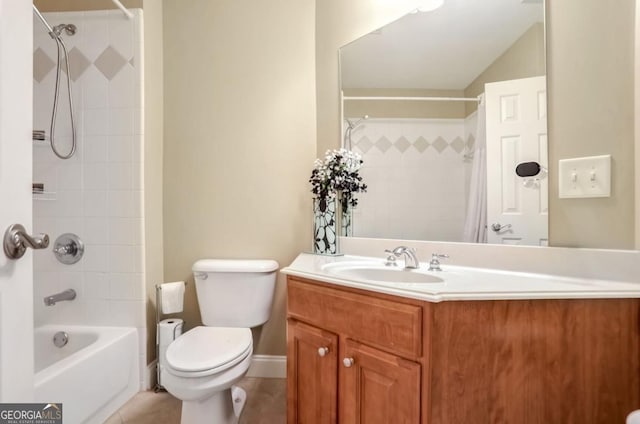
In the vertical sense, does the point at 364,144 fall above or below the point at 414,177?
above

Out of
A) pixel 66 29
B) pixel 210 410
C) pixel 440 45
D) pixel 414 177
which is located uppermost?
pixel 66 29

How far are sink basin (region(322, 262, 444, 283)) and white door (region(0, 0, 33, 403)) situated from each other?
2.95 ft

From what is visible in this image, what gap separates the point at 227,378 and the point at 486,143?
5.00ft

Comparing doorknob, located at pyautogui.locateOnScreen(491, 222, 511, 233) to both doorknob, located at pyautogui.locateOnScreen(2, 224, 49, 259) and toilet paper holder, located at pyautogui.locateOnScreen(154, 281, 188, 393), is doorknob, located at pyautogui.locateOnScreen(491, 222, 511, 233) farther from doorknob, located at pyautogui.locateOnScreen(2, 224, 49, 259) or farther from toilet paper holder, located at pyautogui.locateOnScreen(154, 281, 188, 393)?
toilet paper holder, located at pyautogui.locateOnScreen(154, 281, 188, 393)

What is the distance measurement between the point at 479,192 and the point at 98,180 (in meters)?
2.07

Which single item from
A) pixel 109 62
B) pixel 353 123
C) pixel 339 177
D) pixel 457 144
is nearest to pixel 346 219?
pixel 339 177

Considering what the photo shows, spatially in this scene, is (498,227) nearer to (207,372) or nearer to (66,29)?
(207,372)

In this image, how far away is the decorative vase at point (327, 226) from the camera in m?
1.69

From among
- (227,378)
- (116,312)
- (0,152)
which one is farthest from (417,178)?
(116,312)

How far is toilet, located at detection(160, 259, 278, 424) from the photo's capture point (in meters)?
1.27

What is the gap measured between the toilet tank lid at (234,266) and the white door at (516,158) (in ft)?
3.83

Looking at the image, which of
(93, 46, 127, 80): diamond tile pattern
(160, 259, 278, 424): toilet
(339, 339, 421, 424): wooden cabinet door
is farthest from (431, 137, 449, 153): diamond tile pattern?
(93, 46, 127, 80): diamond tile pattern

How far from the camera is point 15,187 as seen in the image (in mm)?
699
